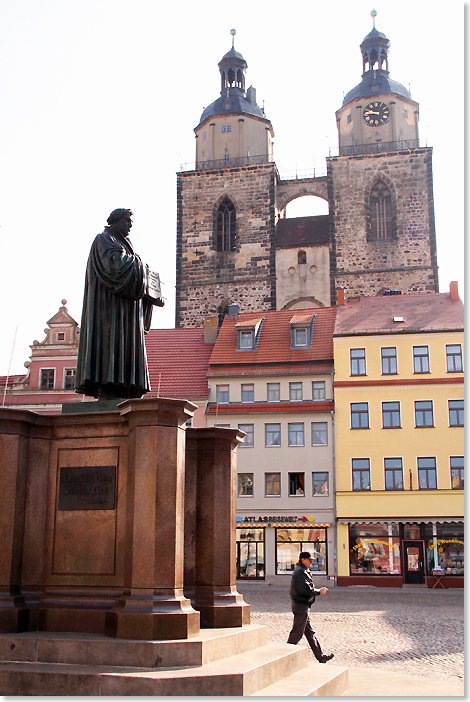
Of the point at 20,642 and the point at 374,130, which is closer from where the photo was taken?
the point at 20,642

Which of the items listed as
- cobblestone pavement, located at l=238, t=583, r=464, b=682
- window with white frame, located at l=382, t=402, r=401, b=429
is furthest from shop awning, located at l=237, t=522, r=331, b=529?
cobblestone pavement, located at l=238, t=583, r=464, b=682

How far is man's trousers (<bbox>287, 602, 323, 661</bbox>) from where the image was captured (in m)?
8.39

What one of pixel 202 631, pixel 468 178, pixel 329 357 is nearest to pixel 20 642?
pixel 202 631

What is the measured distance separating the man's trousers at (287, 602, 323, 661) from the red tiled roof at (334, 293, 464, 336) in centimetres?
2342

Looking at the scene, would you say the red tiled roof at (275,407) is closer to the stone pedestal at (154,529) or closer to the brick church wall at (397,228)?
the brick church wall at (397,228)

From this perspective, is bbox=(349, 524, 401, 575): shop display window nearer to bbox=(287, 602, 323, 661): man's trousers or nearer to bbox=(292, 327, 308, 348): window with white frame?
bbox=(292, 327, 308, 348): window with white frame

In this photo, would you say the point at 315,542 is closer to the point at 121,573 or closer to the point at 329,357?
the point at 329,357

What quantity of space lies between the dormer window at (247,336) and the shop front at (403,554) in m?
8.71

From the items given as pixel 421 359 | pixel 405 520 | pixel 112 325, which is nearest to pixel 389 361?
pixel 421 359

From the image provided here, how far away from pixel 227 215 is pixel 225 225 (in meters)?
0.67

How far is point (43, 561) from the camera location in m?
6.94

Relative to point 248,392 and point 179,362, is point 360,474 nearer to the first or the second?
point 248,392

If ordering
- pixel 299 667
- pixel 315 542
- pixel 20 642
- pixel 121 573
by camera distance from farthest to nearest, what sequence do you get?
1. pixel 315 542
2. pixel 299 667
3. pixel 121 573
4. pixel 20 642

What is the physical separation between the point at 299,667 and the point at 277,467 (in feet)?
76.7
